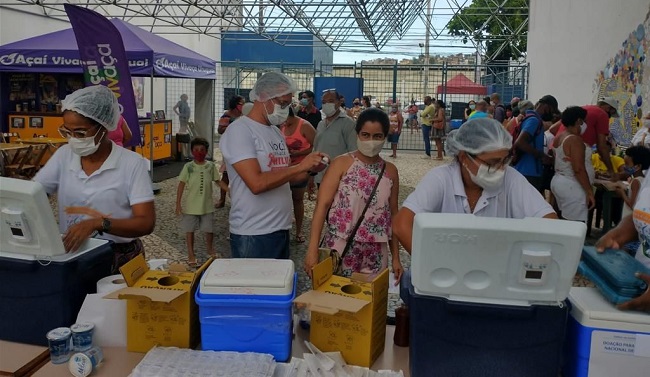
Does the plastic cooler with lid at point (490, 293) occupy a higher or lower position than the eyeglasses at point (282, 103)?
lower

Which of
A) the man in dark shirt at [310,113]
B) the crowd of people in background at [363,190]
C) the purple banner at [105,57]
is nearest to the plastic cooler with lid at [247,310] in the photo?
the crowd of people in background at [363,190]

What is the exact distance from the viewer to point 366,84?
17125 mm

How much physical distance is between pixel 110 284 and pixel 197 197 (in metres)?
3.26

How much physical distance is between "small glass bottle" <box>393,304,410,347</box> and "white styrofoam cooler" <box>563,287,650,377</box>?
0.58 metres

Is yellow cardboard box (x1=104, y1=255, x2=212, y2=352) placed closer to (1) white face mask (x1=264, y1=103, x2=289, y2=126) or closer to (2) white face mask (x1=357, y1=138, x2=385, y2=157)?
(1) white face mask (x1=264, y1=103, x2=289, y2=126)

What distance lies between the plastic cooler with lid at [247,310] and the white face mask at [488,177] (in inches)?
30.2

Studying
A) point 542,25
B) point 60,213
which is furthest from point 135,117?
point 542,25

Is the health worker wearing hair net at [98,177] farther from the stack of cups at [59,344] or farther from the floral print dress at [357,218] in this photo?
the floral print dress at [357,218]

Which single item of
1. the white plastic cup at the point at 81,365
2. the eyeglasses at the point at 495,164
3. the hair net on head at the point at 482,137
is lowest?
the white plastic cup at the point at 81,365

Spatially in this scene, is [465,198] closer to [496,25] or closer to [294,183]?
[294,183]

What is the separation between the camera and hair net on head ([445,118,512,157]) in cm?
208

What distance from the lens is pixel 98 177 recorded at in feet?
7.69

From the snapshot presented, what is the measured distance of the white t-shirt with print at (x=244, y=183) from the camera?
8.65ft

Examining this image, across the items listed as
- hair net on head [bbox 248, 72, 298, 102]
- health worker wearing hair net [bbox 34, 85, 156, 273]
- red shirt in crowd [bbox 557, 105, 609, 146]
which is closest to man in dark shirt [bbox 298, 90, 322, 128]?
red shirt in crowd [bbox 557, 105, 609, 146]
